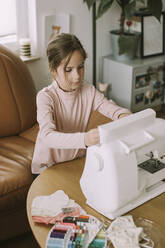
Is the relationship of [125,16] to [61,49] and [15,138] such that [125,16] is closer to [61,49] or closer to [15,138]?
[15,138]

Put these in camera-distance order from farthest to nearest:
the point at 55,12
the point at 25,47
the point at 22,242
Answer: the point at 55,12
the point at 25,47
the point at 22,242

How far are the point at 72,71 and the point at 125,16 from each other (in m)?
1.62

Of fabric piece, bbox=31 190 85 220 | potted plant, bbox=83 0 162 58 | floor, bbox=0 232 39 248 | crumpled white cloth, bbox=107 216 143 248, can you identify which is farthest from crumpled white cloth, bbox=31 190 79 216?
potted plant, bbox=83 0 162 58

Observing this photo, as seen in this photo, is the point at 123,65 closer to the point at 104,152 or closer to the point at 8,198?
the point at 8,198

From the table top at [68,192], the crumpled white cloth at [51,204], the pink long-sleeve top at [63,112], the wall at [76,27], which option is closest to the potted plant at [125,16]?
the wall at [76,27]

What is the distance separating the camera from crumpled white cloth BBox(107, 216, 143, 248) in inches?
46.0

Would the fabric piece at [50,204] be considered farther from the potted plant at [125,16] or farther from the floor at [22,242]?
the potted plant at [125,16]

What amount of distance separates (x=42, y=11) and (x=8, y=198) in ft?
5.18

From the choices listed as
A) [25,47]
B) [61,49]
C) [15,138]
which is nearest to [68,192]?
[61,49]

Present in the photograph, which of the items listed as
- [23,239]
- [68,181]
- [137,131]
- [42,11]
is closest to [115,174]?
[137,131]

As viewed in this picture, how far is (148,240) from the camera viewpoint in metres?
1.21

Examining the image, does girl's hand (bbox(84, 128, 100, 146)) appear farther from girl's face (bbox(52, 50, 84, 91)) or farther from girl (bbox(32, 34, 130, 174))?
girl's face (bbox(52, 50, 84, 91))

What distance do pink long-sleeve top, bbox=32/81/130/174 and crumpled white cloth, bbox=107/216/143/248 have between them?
17.1 inches

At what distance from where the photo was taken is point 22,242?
204cm
